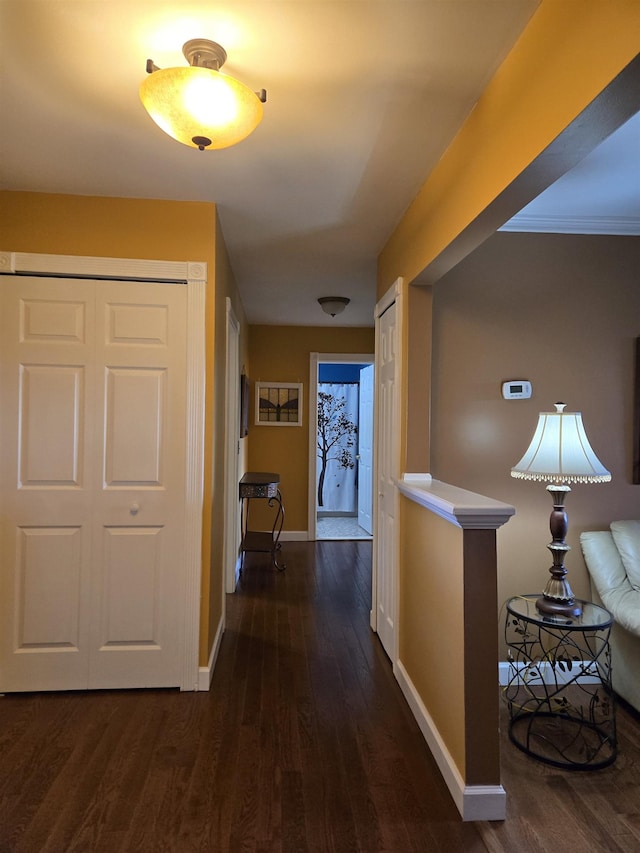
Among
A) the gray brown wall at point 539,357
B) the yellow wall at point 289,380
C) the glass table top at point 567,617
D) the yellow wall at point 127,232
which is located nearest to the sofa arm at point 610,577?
the gray brown wall at point 539,357

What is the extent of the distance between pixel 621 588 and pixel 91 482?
2713mm

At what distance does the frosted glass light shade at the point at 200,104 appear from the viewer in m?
1.51

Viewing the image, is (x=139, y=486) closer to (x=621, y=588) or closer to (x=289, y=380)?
(x=621, y=588)

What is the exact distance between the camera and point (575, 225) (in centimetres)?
293

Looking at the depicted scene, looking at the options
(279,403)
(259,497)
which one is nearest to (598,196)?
(259,497)

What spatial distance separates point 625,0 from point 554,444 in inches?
65.4

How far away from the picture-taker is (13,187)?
2.57 meters

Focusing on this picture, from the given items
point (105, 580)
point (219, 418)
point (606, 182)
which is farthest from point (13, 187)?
point (606, 182)

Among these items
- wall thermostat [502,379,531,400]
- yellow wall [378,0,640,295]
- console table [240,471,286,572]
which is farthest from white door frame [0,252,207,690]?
console table [240,471,286,572]

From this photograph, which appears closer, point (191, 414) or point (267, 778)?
point (267, 778)

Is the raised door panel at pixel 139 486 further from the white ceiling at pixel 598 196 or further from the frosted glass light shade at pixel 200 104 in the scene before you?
the white ceiling at pixel 598 196

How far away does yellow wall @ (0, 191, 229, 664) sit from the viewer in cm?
263

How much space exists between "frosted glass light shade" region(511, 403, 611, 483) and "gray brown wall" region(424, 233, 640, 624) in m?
0.54

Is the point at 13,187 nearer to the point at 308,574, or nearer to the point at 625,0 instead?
the point at 625,0
